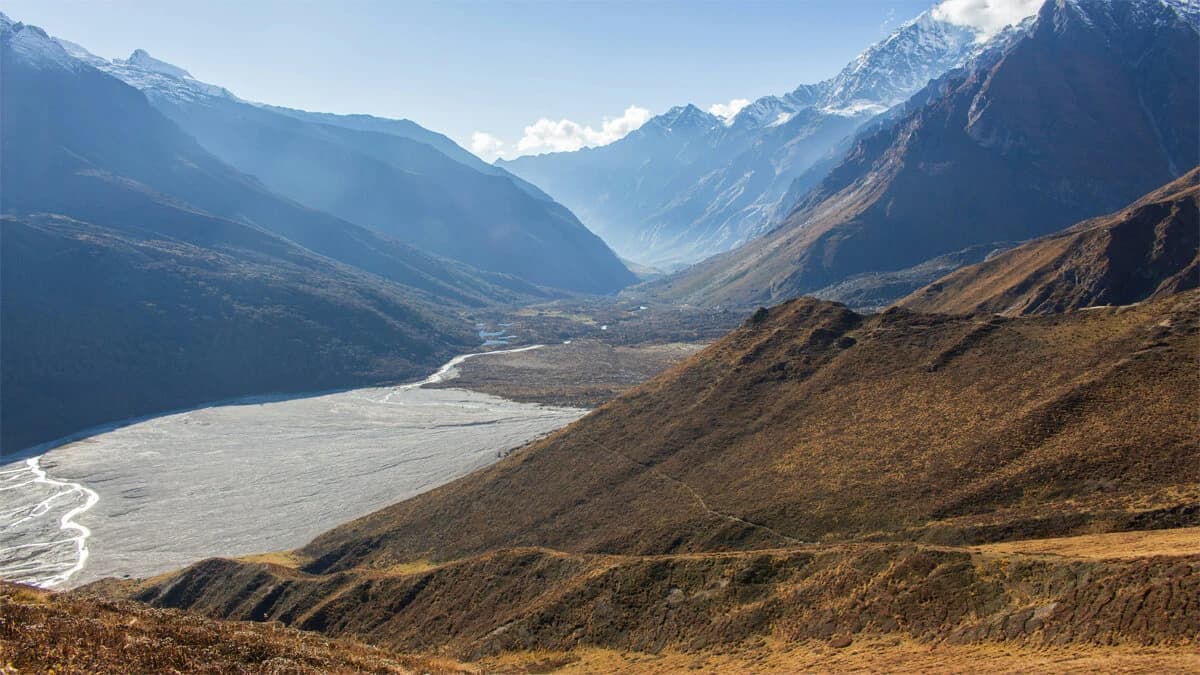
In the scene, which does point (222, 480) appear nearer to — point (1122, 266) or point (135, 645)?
point (135, 645)

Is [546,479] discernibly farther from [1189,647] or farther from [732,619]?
[1189,647]

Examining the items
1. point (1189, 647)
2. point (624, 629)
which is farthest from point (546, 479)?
point (1189, 647)

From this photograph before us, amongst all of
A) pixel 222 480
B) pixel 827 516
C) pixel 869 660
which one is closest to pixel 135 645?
pixel 869 660

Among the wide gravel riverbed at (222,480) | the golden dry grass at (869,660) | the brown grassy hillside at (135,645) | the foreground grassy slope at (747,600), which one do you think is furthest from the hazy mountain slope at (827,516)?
the wide gravel riverbed at (222,480)

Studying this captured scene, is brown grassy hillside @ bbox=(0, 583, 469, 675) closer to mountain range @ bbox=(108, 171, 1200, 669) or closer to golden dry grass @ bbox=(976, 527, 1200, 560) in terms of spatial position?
mountain range @ bbox=(108, 171, 1200, 669)

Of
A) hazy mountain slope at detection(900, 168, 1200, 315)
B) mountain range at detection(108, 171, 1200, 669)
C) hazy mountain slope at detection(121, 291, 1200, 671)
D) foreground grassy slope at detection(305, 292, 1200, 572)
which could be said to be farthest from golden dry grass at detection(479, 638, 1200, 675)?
hazy mountain slope at detection(900, 168, 1200, 315)
